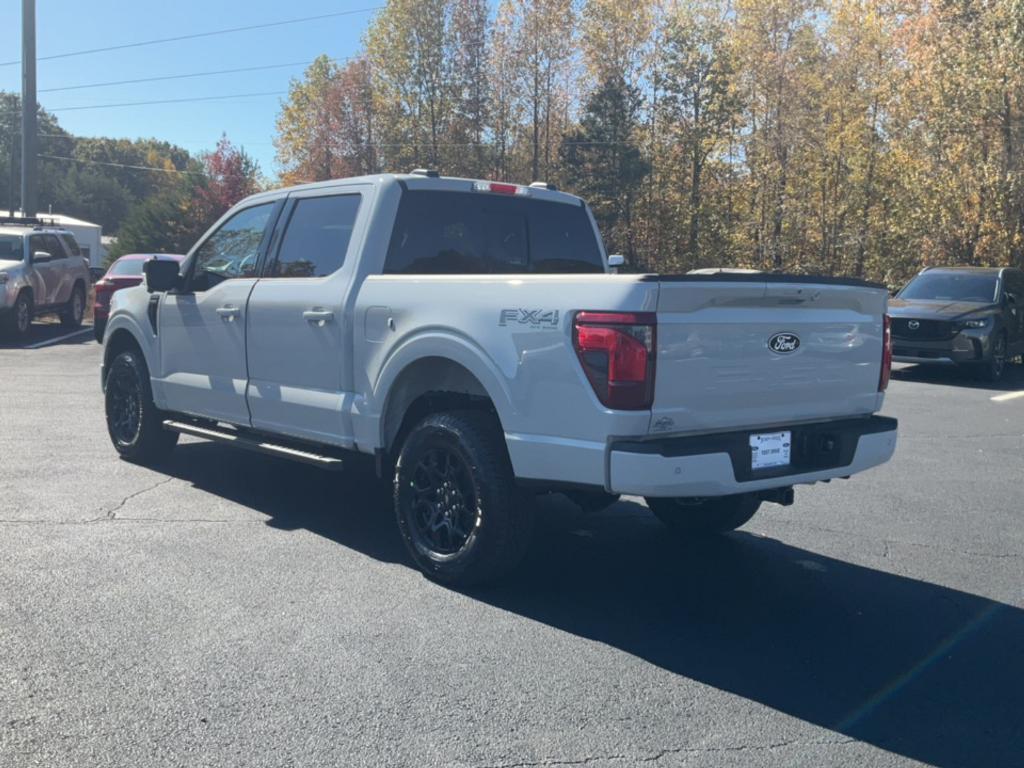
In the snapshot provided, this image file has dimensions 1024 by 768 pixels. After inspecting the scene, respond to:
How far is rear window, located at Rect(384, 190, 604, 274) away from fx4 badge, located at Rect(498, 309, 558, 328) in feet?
4.26

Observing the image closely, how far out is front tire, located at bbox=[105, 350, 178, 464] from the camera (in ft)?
25.1

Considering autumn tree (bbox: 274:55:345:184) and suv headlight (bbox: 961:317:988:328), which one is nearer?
suv headlight (bbox: 961:317:988:328)

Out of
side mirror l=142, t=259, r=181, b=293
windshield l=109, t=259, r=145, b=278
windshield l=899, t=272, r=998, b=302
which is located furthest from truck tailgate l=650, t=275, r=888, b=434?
windshield l=109, t=259, r=145, b=278

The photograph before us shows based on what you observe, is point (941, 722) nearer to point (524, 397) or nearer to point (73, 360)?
point (524, 397)

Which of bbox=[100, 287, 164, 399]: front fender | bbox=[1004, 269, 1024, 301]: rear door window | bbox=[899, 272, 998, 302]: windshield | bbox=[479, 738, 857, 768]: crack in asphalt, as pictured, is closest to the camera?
bbox=[479, 738, 857, 768]: crack in asphalt

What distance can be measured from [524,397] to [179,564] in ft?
6.94

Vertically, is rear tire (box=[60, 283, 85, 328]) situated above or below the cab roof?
below

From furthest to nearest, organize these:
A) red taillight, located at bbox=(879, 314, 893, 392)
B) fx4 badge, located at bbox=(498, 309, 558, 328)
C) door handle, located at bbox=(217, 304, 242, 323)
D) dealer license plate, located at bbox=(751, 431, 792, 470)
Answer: door handle, located at bbox=(217, 304, 242, 323)
red taillight, located at bbox=(879, 314, 893, 392)
dealer license plate, located at bbox=(751, 431, 792, 470)
fx4 badge, located at bbox=(498, 309, 558, 328)

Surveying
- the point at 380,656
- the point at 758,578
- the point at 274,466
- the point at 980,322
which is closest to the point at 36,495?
the point at 274,466

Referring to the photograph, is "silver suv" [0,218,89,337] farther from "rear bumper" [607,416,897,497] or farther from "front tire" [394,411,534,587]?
"rear bumper" [607,416,897,497]

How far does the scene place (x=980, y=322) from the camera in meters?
15.1

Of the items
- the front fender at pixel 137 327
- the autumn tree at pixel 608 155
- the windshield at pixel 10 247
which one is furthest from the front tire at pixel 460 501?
the autumn tree at pixel 608 155

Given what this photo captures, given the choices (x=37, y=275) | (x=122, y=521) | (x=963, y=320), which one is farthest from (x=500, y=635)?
(x=37, y=275)

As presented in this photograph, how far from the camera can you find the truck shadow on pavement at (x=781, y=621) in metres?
3.77
